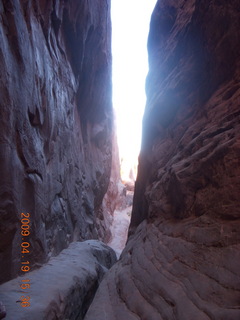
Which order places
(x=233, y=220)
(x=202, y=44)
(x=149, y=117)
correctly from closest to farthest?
1. (x=233, y=220)
2. (x=202, y=44)
3. (x=149, y=117)

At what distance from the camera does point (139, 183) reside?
11.5 meters

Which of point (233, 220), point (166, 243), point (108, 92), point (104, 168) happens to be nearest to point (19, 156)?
point (166, 243)

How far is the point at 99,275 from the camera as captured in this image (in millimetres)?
7293

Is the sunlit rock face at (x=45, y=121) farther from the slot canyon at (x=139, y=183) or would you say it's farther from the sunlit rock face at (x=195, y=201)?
the sunlit rock face at (x=195, y=201)

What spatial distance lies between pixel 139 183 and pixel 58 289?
7.24 metres

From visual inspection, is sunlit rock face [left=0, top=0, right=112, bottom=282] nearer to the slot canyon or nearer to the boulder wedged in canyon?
the slot canyon

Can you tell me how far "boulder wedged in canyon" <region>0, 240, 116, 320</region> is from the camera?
A: 150 inches

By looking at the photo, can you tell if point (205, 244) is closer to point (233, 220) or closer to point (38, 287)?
point (233, 220)

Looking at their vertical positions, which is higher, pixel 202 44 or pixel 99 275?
pixel 202 44

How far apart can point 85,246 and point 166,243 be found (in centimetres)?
459
